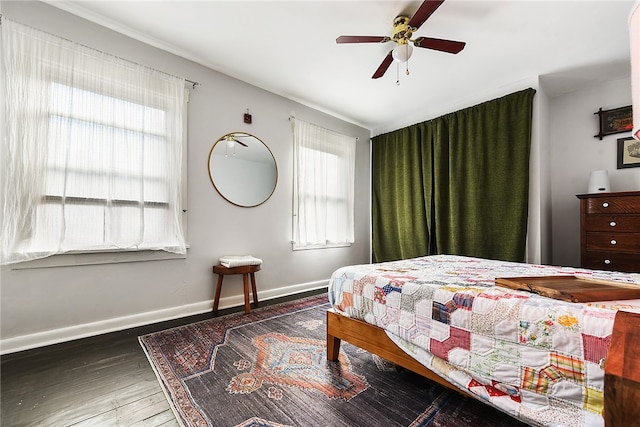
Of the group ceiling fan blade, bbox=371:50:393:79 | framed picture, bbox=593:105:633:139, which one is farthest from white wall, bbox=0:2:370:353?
framed picture, bbox=593:105:633:139

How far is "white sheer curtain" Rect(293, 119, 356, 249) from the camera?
3.84 metres

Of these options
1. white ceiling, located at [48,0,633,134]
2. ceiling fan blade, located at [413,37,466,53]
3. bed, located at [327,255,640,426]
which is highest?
white ceiling, located at [48,0,633,134]

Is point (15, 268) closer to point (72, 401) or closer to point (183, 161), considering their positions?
point (72, 401)

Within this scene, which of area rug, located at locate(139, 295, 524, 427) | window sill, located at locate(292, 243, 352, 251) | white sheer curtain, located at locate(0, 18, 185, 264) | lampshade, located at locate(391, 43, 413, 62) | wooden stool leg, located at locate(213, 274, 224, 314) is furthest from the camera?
window sill, located at locate(292, 243, 352, 251)

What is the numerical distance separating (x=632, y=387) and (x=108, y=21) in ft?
11.9

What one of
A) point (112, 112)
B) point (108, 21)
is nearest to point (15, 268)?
point (112, 112)

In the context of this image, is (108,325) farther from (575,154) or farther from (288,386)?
(575,154)

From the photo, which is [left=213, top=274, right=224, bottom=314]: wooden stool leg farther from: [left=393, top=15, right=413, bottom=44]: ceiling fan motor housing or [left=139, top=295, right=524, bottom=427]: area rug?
[left=393, top=15, right=413, bottom=44]: ceiling fan motor housing

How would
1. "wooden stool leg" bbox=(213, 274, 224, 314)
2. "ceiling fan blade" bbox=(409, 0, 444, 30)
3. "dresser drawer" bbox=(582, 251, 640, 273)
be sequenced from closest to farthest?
"ceiling fan blade" bbox=(409, 0, 444, 30), "dresser drawer" bbox=(582, 251, 640, 273), "wooden stool leg" bbox=(213, 274, 224, 314)

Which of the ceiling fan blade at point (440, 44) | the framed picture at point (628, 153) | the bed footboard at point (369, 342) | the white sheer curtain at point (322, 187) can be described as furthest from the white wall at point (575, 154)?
the bed footboard at point (369, 342)

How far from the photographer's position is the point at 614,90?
10.4 ft

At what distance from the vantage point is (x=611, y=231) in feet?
8.85

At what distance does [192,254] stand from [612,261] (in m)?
4.24

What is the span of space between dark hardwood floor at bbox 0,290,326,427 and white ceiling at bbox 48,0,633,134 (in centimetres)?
271
